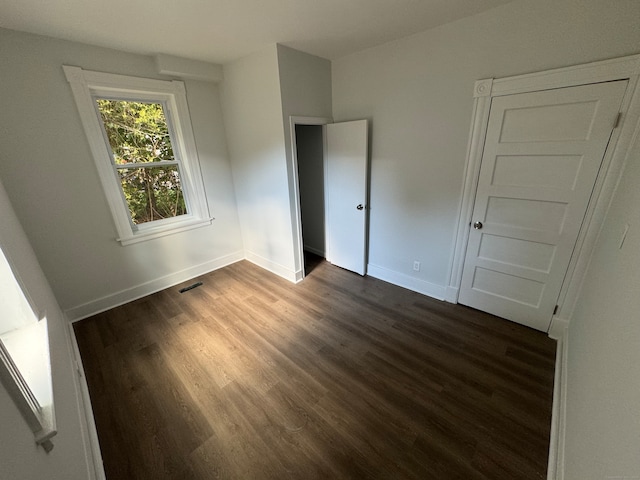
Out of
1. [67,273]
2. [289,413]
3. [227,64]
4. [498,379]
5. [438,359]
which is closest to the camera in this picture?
[289,413]

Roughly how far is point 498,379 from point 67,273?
12.7 feet

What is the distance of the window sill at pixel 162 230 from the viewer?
9.21ft

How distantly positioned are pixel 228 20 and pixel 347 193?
191 cm

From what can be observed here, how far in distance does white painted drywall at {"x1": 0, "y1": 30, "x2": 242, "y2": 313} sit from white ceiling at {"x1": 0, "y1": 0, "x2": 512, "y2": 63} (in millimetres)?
178

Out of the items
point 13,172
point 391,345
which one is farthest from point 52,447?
point 13,172

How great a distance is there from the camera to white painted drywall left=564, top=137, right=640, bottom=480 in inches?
31.3

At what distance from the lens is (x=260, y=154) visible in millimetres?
2959

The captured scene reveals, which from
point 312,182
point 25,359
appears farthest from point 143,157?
point 25,359

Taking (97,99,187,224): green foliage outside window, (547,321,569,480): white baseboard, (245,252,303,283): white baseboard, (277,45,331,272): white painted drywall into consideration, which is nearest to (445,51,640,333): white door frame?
(547,321,569,480): white baseboard

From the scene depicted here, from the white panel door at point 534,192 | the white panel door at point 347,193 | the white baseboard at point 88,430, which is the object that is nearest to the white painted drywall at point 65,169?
the white baseboard at point 88,430

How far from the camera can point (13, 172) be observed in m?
2.10

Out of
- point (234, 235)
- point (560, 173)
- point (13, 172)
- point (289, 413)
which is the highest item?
point (13, 172)

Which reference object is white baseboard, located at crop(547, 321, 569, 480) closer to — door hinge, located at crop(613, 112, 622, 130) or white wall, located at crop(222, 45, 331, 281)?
door hinge, located at crop(613, 112, 622, 130)

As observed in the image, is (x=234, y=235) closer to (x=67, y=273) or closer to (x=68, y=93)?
(x=67, y=273)
